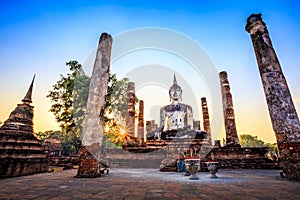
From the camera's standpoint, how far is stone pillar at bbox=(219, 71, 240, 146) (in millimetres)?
12952

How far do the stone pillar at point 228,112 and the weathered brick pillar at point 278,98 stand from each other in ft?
24.3

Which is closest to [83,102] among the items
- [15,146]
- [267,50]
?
[15,146]

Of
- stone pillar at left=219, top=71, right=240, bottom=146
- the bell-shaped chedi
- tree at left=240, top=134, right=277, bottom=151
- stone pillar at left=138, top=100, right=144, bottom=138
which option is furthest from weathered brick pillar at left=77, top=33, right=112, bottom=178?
tree at left=240, top=134, right=277, bottom=151

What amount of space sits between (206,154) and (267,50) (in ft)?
21.8

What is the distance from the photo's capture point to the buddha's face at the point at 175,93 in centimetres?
2442

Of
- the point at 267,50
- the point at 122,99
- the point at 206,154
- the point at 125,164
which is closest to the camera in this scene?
the point at 267,50

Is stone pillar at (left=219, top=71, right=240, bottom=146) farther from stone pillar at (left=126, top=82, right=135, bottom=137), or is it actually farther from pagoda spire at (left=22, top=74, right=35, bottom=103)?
pagoda spire at (left=22, top=74, right=35, bottom=103)

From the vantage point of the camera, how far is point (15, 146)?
7.48 meters

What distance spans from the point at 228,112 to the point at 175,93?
11.3 meters

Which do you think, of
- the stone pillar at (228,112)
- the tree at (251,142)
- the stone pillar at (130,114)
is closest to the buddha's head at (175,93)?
the stone pillar at (130,114)

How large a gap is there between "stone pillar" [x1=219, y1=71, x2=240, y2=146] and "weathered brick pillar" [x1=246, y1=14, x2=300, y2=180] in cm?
741

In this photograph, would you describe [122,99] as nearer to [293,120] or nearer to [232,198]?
[293,120]

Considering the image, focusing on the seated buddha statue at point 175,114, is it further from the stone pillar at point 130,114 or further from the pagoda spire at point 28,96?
the pagoda spire at point 28,96

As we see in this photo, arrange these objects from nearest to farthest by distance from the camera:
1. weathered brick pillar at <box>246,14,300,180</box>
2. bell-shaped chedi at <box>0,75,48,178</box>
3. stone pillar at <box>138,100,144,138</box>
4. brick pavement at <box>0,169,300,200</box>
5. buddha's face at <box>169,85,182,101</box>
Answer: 1. brick pavement at <box>0,169,300,200</box>
2. weathered brick pillar at <box>246,14,300,180</box>
3. bell-shaped chedi at <box>0,75,48,178</box>
4. stone pillar at <box>138,100,144,138</box>
5. buddha's face at <box>169,85,182,101</box>
